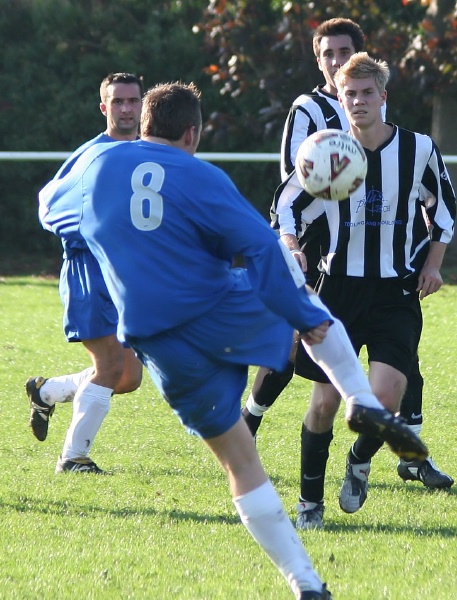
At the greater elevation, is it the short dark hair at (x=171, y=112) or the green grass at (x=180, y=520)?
the short dark hair at (x=171, y=112)

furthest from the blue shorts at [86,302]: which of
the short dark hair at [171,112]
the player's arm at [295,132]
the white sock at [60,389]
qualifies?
the short dark hair at [171,112]

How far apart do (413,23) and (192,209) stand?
13.6 meters

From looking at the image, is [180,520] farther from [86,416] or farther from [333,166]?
[333,166]

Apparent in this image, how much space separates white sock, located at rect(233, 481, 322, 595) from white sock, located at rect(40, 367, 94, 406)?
9.79 feet

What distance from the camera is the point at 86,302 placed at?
617 cm

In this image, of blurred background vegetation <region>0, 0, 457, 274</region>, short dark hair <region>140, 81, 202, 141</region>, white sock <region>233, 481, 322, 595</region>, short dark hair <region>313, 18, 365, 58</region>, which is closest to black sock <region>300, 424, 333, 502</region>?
white sock <region>233, 481, 322, 595</region>

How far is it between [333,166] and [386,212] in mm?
741

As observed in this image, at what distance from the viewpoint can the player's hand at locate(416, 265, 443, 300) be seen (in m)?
5.28

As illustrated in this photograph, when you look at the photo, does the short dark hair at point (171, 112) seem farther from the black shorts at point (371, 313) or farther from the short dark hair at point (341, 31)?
the short dark hair at point (341, 31)

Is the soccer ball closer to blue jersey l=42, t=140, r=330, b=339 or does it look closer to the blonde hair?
the blonde hair

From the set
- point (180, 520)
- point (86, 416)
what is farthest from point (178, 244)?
point (86, 416)

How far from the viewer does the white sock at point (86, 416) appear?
6355 mm

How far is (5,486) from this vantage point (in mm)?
6133

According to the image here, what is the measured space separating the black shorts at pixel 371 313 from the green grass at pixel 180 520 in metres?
0.81
